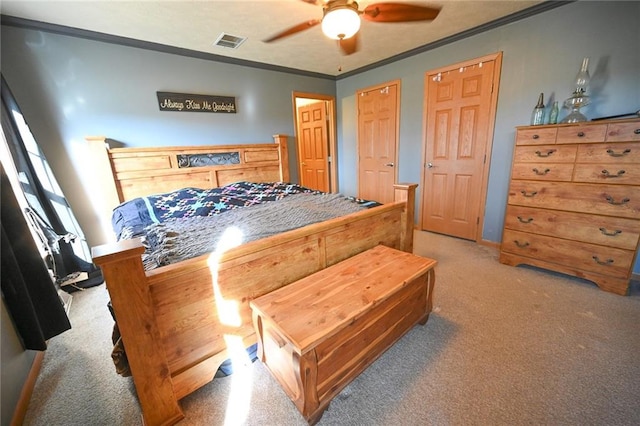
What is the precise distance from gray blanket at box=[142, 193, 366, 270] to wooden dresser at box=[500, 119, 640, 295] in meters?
1.56

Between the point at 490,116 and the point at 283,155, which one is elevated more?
the point at 490,116

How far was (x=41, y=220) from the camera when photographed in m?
2.08

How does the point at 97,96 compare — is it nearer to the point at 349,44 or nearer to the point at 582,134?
the point at 349,44

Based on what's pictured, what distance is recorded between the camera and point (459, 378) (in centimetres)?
134

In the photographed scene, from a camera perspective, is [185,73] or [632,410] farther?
[185,73]

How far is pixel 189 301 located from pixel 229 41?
2.68m

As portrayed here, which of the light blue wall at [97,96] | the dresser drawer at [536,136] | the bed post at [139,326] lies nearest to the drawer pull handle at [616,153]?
the dresser drawer at [536,136]

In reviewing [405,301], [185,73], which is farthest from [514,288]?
[185,73]

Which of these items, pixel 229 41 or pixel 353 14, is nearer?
pixel 353 14

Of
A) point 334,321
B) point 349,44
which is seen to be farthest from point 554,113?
point 334,321

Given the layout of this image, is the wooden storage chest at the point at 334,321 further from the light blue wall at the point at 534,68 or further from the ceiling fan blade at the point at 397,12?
the light blue wall at the point at 534,68

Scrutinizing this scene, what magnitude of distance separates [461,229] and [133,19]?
3.96 metres

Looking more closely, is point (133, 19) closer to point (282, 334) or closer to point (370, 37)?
point (370, 37)

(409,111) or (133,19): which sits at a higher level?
(133,19)
